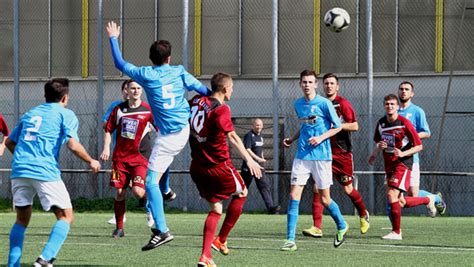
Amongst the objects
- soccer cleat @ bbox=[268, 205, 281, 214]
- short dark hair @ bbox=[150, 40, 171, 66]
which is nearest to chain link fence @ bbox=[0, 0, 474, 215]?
soccer cleat @ bbox=[268, 205, 281, 214]

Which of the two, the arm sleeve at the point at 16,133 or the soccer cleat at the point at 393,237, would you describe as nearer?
the arm sleeve at the point at 16,133

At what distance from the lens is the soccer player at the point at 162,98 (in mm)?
10906

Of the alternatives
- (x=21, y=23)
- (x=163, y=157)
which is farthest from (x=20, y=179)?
(x=21, y=23)

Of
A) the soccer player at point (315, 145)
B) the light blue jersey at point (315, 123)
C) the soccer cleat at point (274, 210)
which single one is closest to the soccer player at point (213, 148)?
the soccer player at point (315, 145)

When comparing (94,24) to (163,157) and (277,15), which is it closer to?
(277,15)

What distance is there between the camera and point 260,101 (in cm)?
2592

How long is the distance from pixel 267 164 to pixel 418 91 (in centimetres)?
370

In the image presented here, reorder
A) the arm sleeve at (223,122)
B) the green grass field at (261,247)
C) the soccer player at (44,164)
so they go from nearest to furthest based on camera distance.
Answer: the soccer player at (44,164), the arm sleeve at (223,122), the green grass field at (261,247)

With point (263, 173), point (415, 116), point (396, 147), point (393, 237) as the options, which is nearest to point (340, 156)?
point (396, 147)

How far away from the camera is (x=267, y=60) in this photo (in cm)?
2586

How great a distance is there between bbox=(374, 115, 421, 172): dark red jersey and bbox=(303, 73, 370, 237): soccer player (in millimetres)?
480

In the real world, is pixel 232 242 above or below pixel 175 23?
below

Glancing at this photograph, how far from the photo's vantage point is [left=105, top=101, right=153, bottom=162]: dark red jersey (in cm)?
1459

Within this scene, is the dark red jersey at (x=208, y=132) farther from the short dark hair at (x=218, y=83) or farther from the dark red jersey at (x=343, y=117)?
the dark red jersey at (x=343, y=117)
